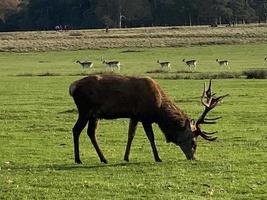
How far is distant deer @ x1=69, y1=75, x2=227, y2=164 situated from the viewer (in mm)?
16625

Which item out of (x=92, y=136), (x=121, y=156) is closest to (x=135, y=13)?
(x=121, y=156)

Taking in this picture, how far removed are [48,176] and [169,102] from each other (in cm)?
398

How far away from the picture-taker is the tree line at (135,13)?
5315 inches

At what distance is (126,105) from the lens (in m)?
16.8

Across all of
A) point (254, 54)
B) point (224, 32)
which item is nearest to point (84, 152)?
point (254, 54)

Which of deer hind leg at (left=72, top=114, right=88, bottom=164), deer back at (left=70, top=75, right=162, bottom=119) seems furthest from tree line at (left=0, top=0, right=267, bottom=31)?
deer hind leg at (left=72, top=114, right=88, bottom=164)

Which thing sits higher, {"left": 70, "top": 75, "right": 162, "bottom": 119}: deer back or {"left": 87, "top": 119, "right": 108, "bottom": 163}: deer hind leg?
{"left": 70, "top": 75, "right": 162, "bottom": 119}: deer back

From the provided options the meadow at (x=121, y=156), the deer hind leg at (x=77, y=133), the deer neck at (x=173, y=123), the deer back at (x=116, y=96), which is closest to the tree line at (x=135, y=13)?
the meadow at (x=121, y=156)

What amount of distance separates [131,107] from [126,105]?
13 centimetres

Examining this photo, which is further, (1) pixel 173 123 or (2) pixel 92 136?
(2) pixel 92 136

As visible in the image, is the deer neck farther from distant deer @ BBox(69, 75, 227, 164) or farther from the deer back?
the deer back

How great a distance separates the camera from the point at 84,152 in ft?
61.3

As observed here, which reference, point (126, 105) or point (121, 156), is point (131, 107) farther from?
point (121, 156)

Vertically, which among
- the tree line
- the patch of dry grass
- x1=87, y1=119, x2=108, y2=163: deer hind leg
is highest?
x1=87, y1=119, x2=108, y2=163: deer hind leg
